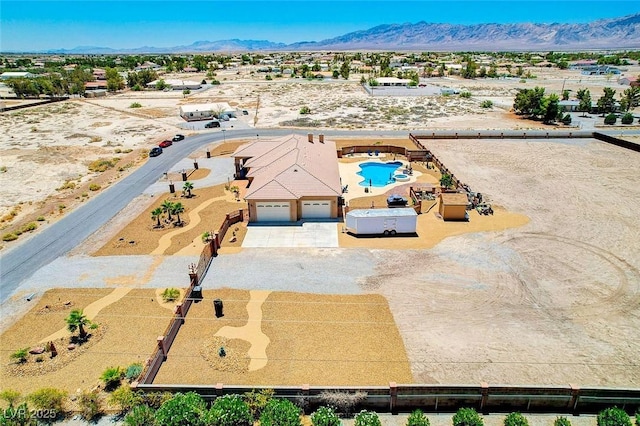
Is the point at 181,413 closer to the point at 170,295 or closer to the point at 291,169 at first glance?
the point at 170,295

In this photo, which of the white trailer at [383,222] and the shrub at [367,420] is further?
the white trailer at [383,222]

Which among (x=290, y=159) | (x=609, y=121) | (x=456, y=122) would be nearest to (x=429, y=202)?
(x=290, y=159)

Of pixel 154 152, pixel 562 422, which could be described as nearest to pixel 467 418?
pixel 562 422

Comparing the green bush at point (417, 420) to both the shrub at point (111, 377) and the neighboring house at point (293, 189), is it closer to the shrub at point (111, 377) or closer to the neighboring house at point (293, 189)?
the shrub at point (111, 377)

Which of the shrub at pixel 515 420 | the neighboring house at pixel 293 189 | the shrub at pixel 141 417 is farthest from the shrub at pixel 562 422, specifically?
the neighboring house at pixel 293 189

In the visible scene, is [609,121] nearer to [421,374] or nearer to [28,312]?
[421,374]
